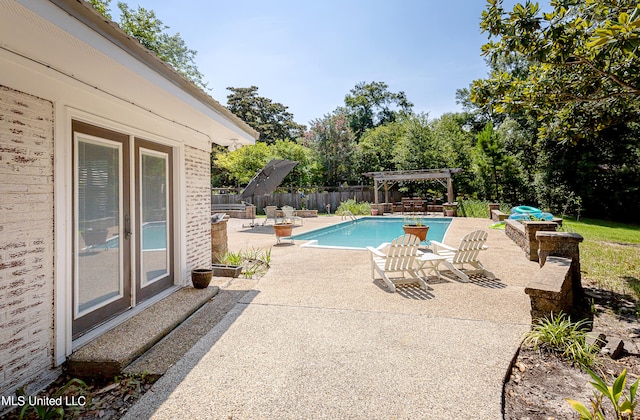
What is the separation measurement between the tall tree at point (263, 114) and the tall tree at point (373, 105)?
714 cm

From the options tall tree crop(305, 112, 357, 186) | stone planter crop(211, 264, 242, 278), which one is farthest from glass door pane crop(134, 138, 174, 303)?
tall tree crop(305, 112, 357, 186)

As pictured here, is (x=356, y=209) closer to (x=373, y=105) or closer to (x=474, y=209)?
(x=474, y=209)

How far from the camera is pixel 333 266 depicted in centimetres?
661

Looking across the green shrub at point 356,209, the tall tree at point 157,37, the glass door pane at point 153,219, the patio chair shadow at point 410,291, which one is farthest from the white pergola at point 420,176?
the glass door pane at point 153,219

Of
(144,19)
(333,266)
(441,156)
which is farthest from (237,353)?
(144,19)

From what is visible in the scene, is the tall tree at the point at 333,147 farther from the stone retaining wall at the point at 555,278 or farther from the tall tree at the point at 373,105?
the stone retaining wall at the point at 555,278

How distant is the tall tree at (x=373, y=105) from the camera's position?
137 feet

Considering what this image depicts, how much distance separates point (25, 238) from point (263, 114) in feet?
132

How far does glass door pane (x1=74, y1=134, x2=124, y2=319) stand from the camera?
10.2 feet

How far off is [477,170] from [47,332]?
2202 cm

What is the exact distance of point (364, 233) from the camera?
13.3 meters

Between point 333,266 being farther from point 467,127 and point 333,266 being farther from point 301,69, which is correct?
point 467,127

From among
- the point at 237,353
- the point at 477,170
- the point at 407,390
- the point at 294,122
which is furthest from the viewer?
the point at 294,122

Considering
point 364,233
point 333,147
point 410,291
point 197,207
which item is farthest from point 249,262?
point 333,147
